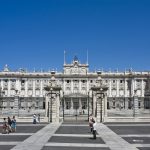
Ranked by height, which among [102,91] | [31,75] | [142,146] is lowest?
[142,146]

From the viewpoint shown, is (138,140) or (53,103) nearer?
(138,140)

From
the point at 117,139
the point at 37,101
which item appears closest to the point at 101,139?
the point at 117,139

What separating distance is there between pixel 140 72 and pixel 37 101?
133ft

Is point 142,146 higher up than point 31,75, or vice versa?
point 31,75

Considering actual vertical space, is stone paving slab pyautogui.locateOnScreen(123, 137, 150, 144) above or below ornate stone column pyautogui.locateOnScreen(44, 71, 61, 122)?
below

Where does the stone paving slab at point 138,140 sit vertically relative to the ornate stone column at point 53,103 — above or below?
below

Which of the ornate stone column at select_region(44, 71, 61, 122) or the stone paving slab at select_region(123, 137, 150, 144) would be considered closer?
the stone paving slab at select_region(123, 137, 150, 144)

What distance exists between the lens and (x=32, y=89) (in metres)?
148

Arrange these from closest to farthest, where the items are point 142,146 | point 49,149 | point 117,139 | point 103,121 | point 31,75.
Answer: point 49,149 < point 142,146 < point 117,139 < point 103,121 < point 31,75

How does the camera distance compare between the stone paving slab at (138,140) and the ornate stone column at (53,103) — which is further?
the ornate stone column at (53,103)

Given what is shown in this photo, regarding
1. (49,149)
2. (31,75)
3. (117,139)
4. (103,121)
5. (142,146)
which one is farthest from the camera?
(31,75)

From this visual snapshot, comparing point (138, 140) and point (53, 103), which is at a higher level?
point (53, 103)

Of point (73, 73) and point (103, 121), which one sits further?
point (73, 73)

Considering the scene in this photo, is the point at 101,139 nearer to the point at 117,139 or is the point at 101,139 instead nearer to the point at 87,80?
the point at 117,139
